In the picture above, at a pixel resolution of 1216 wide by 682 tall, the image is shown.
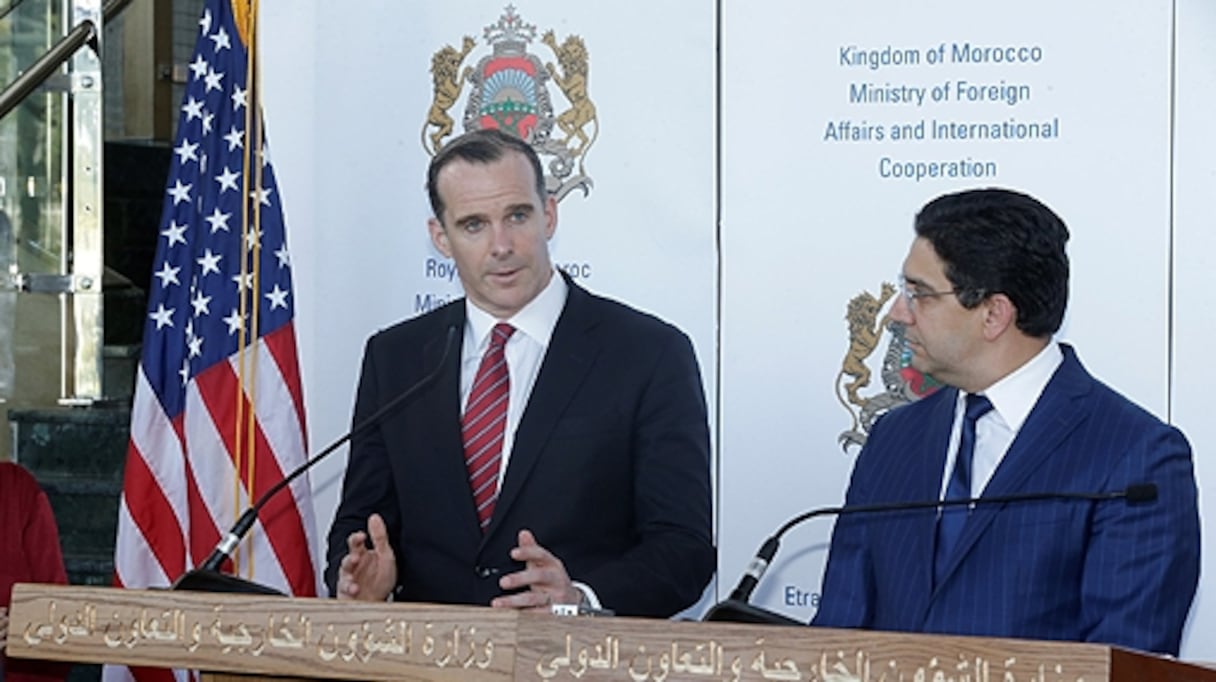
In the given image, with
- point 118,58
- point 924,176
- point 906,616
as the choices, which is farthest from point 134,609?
point 118,58

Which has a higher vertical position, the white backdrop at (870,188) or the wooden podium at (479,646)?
the white backdrop at (870,188)

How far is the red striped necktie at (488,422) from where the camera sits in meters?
4.07

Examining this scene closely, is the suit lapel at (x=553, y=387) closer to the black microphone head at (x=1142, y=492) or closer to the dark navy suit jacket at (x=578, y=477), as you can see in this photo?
the dark navy suit jacket at (x=578, y=477)

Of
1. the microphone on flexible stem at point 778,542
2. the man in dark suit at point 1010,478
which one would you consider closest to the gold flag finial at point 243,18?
the man in dark suit at point 1010,478

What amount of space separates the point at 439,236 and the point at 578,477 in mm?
624

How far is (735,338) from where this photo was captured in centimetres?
407

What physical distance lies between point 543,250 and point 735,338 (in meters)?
0.46

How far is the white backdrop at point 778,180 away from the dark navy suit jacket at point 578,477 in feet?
0.28

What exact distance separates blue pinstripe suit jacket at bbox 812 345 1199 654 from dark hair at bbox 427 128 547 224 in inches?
46.7

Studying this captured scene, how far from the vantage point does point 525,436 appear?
406 cm

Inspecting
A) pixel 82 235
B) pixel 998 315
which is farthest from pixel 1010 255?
pixel 82 235

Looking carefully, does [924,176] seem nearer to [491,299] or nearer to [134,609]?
[491,299]

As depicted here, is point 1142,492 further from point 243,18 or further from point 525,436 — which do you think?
point 243,18

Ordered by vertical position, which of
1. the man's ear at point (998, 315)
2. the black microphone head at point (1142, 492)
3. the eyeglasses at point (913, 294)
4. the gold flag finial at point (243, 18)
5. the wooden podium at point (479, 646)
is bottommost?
the wooden podium at point (479, 646)
